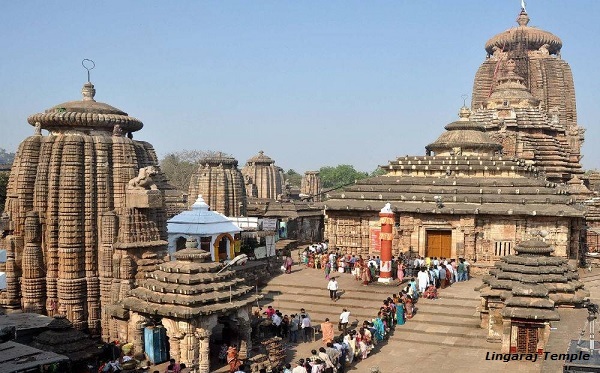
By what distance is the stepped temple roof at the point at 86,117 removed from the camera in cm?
1905

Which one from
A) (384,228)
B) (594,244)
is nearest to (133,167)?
(384,228)

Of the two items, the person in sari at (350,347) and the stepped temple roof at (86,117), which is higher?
the stepped temple roof at (86,117)

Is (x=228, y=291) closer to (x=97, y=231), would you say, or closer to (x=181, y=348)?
(x=181, y=348)

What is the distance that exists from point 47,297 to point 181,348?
556cm

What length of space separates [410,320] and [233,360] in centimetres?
715

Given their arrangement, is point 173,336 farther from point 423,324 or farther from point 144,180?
point 423,324

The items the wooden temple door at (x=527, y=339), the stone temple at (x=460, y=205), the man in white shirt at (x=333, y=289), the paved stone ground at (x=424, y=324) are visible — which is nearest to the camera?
the paved stone ground at (x=424, y=324)

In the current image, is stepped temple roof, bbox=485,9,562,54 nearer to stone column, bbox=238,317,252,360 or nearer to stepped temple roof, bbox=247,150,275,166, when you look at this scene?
stepped temple roof, bbox=247,150,275,166

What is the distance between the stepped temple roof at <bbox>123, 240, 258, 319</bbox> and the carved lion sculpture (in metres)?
2.59

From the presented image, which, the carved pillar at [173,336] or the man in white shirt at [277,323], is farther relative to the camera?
the man in white shirt at [277,323]

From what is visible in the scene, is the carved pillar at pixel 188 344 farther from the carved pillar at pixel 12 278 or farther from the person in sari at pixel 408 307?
the person in sari at pixel 408 307

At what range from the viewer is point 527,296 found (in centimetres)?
1684

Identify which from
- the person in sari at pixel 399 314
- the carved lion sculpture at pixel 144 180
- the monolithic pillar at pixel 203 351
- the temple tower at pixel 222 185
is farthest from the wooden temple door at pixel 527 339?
the temple tower at pixel 222 185

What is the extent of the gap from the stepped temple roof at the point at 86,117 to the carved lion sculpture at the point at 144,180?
235 centimetres
